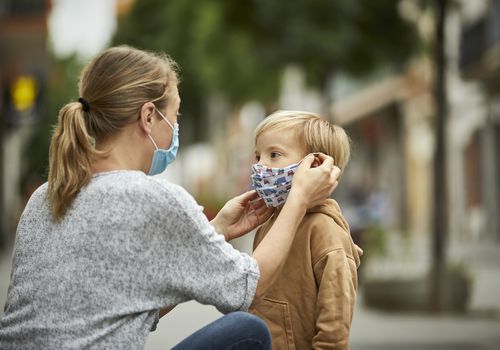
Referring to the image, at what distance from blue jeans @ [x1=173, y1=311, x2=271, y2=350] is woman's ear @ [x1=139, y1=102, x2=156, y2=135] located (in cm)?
61

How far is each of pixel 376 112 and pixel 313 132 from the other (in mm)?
37610

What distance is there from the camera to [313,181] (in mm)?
3354

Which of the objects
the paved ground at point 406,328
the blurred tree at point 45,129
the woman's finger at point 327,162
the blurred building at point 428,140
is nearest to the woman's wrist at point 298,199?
the woman's finger at point 327,162

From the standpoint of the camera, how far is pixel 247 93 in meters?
→ 30.5

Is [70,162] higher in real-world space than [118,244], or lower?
higher

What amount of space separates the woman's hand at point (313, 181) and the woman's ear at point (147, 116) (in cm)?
49

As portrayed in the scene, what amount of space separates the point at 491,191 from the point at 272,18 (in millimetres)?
12611

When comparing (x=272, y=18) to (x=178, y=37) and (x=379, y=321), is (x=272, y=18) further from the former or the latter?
(x=178, y=37)

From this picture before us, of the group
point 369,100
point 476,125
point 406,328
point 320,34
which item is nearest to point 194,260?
point 406,328

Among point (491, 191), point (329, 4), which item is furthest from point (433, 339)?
point (491, 191)

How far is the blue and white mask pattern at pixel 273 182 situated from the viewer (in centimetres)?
350

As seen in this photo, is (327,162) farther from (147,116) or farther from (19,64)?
(19,64)

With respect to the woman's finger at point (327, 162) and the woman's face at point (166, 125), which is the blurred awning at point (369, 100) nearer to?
the woman's finger at point (327, 162)

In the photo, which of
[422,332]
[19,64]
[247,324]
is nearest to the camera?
[247,324]
